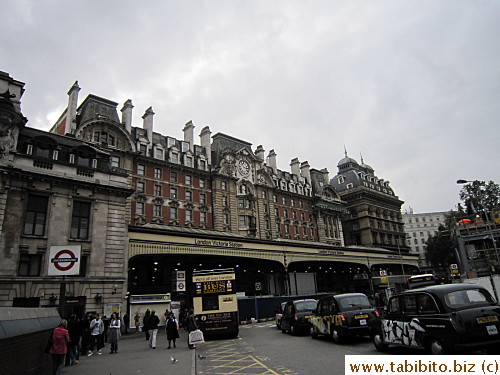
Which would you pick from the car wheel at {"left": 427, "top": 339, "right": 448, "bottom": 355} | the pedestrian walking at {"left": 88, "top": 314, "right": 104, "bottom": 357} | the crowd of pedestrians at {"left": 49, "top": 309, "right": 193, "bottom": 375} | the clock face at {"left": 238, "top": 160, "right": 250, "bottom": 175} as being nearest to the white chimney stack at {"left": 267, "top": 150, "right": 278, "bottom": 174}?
the clock face at {"left": 238, "top": 160, "right": 250, "bottom": 175}

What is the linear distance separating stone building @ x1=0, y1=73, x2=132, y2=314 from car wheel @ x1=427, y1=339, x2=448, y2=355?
21.2m

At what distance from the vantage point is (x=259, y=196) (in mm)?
57125

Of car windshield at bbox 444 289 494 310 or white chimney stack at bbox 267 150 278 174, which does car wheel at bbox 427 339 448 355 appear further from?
white chimney stack at bbox 267 150 278 174

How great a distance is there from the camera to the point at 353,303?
1443 cm

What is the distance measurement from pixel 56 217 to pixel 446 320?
26246mm

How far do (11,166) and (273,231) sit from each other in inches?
1567

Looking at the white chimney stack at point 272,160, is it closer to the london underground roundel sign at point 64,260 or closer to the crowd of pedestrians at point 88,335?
Result: the crowd of pedestrians at point 88,335

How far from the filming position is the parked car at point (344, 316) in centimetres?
1339

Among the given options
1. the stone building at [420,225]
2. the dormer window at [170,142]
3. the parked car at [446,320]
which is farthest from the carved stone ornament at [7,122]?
the stone building at [420,225]

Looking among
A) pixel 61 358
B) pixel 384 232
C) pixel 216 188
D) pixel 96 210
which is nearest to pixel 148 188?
pixel 216 188

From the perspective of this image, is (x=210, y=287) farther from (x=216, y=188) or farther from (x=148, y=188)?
(x=216, y=188)

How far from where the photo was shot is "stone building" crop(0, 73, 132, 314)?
23.8 metres

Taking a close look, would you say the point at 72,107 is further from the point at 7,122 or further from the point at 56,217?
the point at 56,217

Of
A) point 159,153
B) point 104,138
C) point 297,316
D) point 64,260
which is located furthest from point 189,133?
point 64,260
